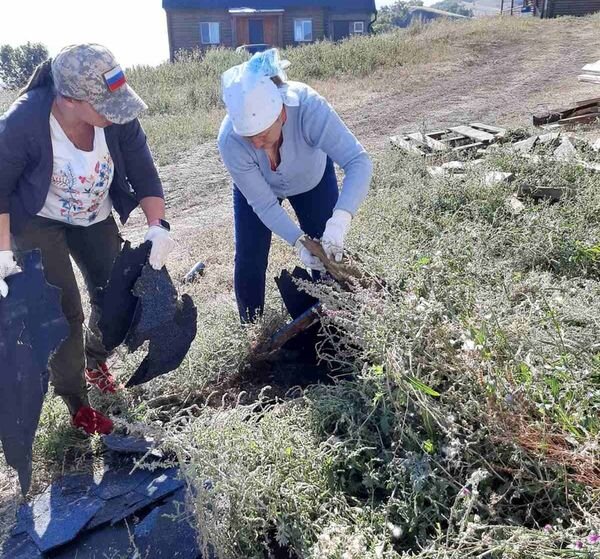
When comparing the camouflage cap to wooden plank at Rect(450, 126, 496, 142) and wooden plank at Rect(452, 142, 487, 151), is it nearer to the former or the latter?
wooden plank at Rect(452, 142, 487, 151)

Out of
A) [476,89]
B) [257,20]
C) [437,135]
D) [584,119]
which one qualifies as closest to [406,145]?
[437,135]

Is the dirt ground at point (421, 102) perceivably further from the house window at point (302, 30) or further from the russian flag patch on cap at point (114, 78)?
the house window at point (302, 30)

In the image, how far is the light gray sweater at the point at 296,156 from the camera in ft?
8.57

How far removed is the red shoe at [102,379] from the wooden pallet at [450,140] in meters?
4.06

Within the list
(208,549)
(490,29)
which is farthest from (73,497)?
(490,29)

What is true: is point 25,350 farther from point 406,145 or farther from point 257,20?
→ point 257,20

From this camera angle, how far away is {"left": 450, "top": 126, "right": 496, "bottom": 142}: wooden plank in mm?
6445

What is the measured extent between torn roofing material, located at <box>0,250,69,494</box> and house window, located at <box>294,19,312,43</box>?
1037 inches

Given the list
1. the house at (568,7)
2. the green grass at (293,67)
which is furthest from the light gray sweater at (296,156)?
the house at (568,7)

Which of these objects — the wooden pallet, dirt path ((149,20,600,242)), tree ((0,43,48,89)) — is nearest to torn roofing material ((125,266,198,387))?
dirt path ((149,20,600,242))

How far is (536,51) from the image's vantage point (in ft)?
43.5

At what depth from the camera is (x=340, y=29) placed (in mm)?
Result: 27297

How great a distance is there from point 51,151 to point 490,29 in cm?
1542

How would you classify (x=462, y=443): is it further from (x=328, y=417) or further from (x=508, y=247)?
(x=508, y=247)
